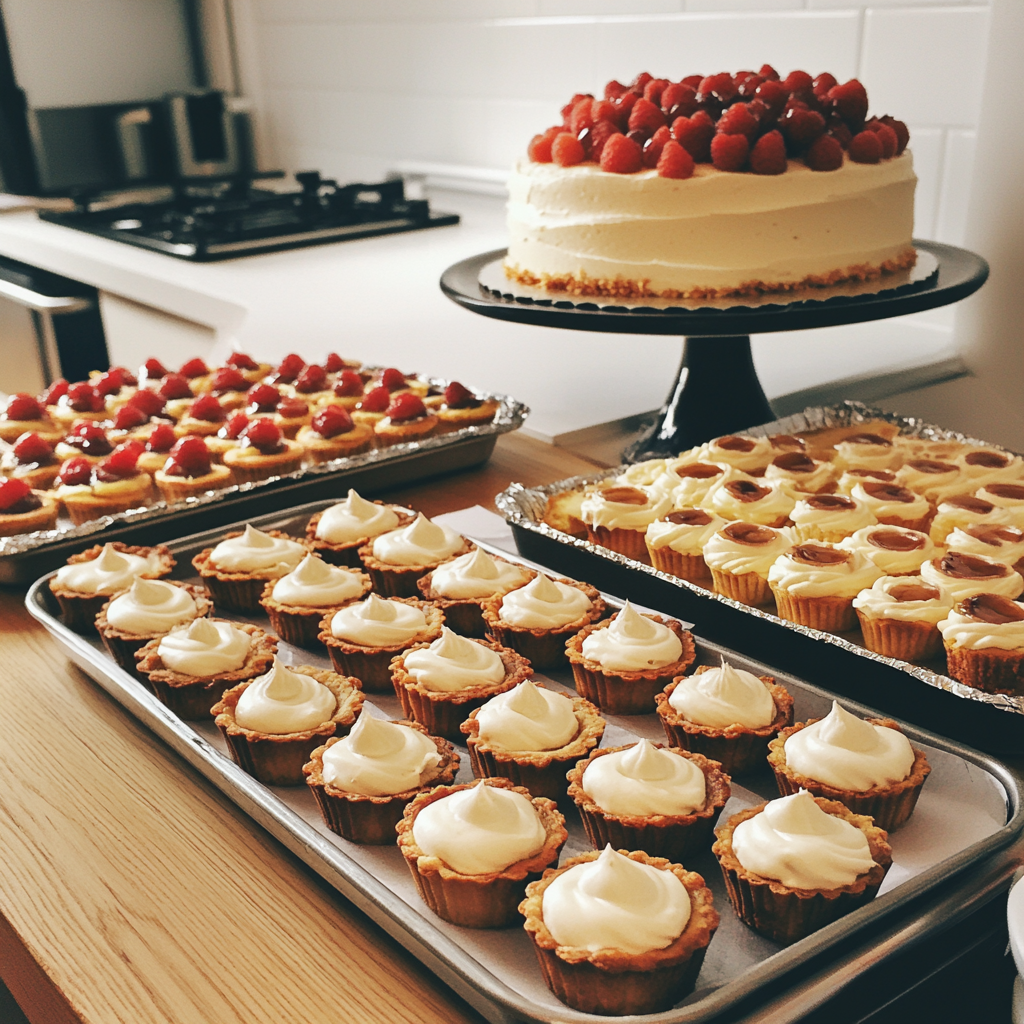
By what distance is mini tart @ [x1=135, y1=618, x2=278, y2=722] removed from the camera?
3.43 feet

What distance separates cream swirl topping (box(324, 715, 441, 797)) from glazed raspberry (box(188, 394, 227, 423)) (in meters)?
0.97

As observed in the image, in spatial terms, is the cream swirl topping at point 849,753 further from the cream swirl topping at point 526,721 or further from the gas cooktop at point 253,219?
the gas cooktop at point 253,219

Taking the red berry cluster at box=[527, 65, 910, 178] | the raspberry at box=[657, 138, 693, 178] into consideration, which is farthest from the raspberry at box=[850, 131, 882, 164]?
the raspberry at box=[657, 138, 693, 178]

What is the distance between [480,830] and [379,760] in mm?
131

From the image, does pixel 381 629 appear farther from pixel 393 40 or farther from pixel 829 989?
pixel 393 40

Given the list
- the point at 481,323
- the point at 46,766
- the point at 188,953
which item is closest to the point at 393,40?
the point at 481,323

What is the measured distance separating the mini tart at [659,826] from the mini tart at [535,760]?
0.13ft

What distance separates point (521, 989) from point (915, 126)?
1792mm

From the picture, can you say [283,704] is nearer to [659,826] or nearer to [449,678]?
[449,678]

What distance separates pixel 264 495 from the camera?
1.52 metres

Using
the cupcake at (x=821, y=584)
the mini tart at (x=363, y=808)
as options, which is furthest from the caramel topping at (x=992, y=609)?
the mini tart at (x=363, y=808)

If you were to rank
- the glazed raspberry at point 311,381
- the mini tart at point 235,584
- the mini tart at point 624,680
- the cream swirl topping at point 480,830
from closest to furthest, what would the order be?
1. the cream swirl topping at point 480,830
2. the mini tart at point 624,680
3. the mini tart at point 235,584
4. the glazed raspberry at point 311,381

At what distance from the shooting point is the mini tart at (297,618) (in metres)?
1.18

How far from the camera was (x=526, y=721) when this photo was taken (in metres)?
0.94
